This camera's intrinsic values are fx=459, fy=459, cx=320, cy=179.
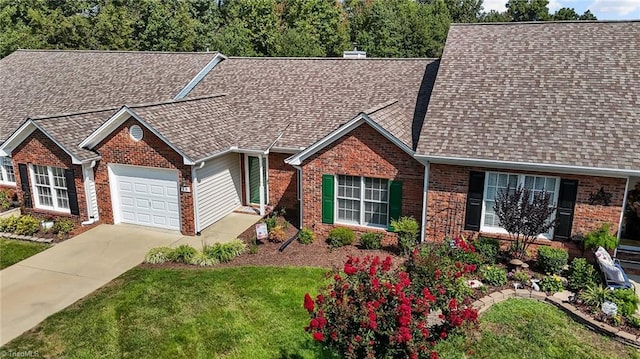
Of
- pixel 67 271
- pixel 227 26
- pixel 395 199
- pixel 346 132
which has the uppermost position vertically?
pixel 227 26

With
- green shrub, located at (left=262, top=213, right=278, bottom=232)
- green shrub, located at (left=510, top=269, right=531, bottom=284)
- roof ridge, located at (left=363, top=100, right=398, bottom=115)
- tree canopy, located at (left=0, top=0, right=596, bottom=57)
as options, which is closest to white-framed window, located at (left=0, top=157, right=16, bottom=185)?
green shrub, located at (left=262, top=213, right=278, bottom=232)

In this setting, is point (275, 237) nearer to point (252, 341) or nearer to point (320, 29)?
point (252, 341)

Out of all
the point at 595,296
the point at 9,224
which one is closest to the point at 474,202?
the point at 595,296

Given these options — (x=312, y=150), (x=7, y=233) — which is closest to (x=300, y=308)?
(x=312, y=150)

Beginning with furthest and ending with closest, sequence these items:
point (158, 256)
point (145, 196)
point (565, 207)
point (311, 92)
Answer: point (311, 92) < point (145, 196) < point (158, 256) < point (565, 207)

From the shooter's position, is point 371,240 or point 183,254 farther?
point 371,240

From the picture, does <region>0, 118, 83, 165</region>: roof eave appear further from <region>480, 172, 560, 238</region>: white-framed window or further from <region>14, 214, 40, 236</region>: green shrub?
<region>480, 172, 560, 238</region>: white-framed window

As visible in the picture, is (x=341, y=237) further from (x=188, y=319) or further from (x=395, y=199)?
(x=188, y=319)
